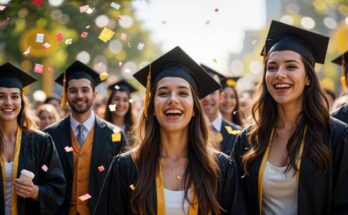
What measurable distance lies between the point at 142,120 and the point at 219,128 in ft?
10.8

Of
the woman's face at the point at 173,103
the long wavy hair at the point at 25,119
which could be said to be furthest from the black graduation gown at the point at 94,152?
the woman's face at the point at 173,103

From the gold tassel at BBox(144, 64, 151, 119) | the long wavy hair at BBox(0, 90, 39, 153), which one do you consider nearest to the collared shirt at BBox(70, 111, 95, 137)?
the long wavy hair at BBox(0, 90, 39, 153)

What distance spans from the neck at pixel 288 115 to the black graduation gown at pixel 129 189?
0.59m

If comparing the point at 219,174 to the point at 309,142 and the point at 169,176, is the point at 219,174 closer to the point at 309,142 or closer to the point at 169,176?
the point at 169,176

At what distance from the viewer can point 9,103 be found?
5.04m

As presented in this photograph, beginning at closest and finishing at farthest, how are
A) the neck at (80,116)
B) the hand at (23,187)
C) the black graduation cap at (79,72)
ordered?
1. the hand at (23,187)
2. the neck at (80,116)
3. the black graduation cap at (79,72)

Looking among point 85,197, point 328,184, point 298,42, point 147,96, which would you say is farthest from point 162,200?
point 85,197

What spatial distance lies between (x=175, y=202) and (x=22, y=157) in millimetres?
1948

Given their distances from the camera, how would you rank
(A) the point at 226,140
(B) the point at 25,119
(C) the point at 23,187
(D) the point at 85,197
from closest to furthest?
(C) the point at 23,187 < (B) the point at 25,119 < (D) the point at 85,197 < (A) the point at 226,140

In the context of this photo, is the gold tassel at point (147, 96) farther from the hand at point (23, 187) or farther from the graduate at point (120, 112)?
the graduate at point (120, 112)

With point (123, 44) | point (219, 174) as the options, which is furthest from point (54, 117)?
point (123, 44)

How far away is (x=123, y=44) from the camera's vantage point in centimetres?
3161

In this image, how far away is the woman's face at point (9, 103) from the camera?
501cm

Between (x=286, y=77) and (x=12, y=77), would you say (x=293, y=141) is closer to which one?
(x=286, y=77)
